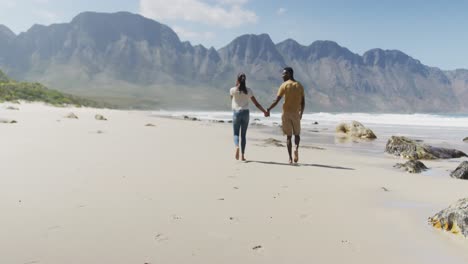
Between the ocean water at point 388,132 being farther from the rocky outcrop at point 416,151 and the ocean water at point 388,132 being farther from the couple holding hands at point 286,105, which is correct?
the couple holding hands at point 286,105

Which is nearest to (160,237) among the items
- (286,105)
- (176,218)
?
(176,218)

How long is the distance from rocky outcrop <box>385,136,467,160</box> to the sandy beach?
3875 millimetres

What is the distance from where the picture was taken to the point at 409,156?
10844 millimetres

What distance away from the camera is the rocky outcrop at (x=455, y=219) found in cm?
351

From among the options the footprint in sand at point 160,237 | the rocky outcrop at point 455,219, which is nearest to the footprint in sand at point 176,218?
the footprint in sand at point 160,237

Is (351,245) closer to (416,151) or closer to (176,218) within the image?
(176,218)

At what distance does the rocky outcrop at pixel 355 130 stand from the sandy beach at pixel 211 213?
11.9m

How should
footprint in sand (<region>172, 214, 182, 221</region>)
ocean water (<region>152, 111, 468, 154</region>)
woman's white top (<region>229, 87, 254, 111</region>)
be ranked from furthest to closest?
ocean water (<region>152, 111, 468, 154</region>) → woman's white top (<region>229, 87, 254, 111</region>) → footprint in sand (<region>172, 214, 182, 221</region>)

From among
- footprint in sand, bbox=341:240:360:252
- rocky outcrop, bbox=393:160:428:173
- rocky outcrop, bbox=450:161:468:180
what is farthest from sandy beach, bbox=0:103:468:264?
rocky outcrop, bbox=393:160:428:173

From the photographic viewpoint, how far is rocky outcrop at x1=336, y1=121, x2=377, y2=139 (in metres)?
Result: 18.8

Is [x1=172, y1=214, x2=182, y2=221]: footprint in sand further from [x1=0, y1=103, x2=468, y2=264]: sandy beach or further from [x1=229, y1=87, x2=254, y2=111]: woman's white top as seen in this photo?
[x1=229, y1=87, x2=254, y2=111]: woman's white top

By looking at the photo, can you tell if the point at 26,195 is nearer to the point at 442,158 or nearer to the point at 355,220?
the point at 355,220

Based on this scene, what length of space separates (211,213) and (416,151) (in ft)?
28.8

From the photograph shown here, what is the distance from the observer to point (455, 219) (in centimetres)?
362
